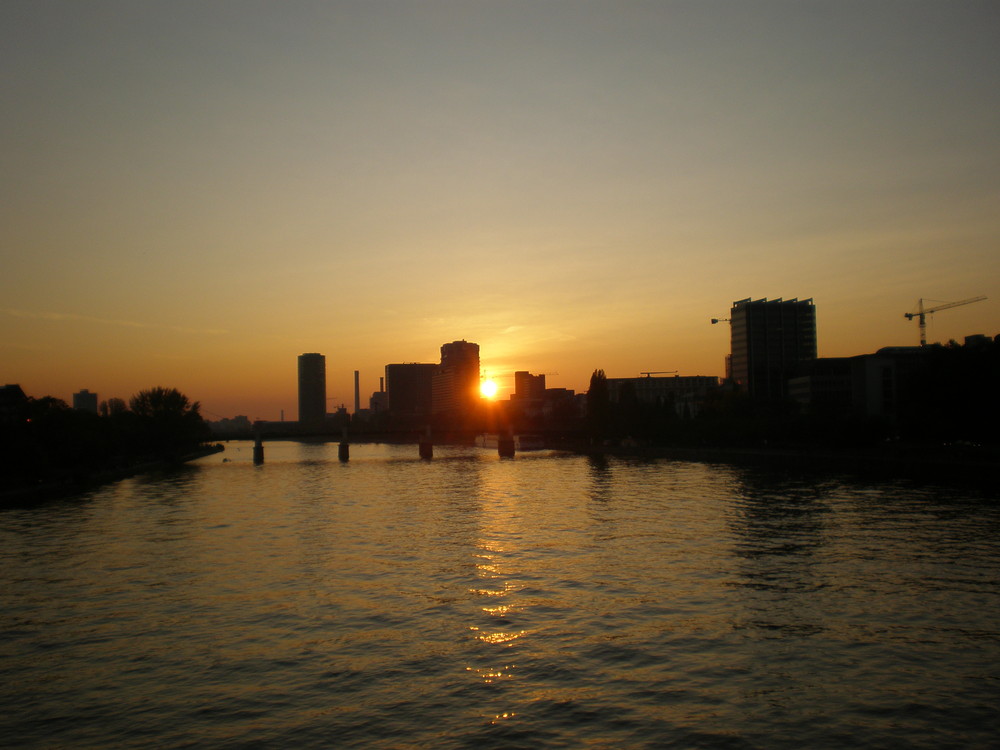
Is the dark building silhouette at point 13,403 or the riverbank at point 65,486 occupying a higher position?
the dark building silhouette at point 13,403

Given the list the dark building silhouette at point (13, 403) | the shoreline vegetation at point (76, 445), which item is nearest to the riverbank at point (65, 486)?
the shoreline vegetation at point (76, 445)

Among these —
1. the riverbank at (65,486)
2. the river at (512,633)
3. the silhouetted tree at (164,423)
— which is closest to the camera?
the river at (512,633)

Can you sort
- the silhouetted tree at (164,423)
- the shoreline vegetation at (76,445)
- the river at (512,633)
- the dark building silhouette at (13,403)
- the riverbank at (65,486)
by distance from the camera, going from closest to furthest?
the river at (512,633) < the riverbank at (65,486) < the shoreline vegetation at (76,445) < the dark building silhouette at (13,403) < the silhouetted tree at (164,423)

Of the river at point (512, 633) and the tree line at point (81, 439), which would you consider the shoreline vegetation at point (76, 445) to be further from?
the river at point (512, 633)

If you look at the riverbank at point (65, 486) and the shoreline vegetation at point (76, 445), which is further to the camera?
the shoreline vegetation at point (76, 445)

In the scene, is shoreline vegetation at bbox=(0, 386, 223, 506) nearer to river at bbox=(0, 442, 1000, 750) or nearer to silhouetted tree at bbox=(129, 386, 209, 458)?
silhouetted tree at bbox=(129, 386, 209, 458)

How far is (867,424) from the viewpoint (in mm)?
77125

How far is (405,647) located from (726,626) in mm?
7491

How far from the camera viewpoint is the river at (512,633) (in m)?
14.3

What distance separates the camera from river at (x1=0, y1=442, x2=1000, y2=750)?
1434 cm

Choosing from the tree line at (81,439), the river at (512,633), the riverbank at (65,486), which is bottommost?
the river at (512,633)

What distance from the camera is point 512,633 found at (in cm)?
1959

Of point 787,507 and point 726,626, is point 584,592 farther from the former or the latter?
point 787,507

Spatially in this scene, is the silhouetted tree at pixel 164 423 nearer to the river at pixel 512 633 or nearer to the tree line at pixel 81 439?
the tree line at pixel 81 439
